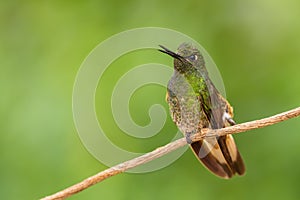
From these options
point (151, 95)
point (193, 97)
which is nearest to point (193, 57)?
point (193, 97)

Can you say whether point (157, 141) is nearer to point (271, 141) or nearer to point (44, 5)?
point (271, 141)

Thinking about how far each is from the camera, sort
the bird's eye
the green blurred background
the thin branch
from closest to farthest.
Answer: the thin branch → the bird's eye → the green blurred background

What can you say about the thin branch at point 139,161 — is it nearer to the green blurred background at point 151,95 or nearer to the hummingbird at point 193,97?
the hummingbird at point 193,97

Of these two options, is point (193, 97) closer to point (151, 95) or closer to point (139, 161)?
point (139, 161)

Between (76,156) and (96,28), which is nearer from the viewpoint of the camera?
(76,156)

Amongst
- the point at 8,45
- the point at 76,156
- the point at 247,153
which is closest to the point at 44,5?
the point at 8,45

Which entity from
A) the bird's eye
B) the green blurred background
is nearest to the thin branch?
the bird's eye

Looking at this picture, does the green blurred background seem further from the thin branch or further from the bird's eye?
the thin branch

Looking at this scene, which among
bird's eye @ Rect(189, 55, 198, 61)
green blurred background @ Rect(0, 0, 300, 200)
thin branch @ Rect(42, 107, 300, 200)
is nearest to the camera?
thin branch @ Rect(42, 107, 300, 200)
